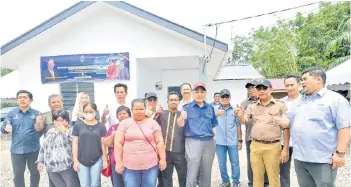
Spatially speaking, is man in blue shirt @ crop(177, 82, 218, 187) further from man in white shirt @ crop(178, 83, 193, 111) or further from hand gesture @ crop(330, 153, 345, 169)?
hand gesture @ crop(330, 153, 345, 169)

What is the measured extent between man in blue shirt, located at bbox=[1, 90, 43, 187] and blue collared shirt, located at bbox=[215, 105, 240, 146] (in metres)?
2.83

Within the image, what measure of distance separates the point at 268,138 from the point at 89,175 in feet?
7.64

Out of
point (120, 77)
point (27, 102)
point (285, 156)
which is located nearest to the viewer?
point (285, 156)

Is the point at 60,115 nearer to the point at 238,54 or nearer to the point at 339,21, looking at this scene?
the point at 339,21

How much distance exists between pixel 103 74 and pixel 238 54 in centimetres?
3109

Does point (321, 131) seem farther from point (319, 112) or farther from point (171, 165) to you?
point (171, 165)

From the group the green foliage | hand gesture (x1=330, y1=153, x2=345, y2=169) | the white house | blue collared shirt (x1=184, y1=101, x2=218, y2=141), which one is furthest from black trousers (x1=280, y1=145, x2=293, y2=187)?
the green foliage

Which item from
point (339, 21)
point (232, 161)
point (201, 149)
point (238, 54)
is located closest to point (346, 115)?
point (201, 149)

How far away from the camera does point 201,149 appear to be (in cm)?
379

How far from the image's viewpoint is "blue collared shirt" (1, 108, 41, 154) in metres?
4.10

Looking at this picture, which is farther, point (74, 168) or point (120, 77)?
point (120, 77)

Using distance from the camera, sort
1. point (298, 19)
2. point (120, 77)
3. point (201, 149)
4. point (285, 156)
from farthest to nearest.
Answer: point (298, 19), point (120, 77), point (201, 149), point (285, 156)

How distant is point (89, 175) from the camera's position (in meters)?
3.57

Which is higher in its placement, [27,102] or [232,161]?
[27,102]
